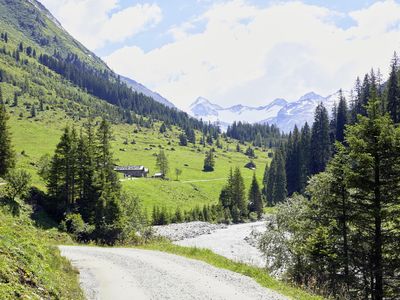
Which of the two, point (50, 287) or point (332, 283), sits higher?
point (50, 287)

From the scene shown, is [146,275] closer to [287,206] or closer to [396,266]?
[396,266]

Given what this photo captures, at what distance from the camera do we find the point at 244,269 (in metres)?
23.3

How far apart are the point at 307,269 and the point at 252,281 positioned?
10458mm

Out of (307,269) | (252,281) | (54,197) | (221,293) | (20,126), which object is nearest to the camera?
(221,293)

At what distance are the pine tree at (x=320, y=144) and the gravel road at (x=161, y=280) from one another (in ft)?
347

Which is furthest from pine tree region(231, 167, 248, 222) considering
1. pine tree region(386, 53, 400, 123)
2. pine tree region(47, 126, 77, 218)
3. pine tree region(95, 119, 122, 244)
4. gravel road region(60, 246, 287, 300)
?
gravel road region(60, 246, 287, 300)

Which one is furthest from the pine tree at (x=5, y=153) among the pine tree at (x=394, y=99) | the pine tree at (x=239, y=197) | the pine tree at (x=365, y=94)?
the pine tree at (x=365, y=94)

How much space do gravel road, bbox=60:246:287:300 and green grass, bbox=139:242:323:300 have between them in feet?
2.39

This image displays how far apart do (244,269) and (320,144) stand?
10999 centimetres

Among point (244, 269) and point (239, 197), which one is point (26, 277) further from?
point (239, 197)

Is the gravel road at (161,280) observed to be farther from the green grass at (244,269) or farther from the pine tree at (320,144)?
the pine tree at (320,144)

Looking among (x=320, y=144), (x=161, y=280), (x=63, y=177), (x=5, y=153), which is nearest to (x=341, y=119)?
(x=320, y=144)

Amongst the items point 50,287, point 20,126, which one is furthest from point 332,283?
point 20,126

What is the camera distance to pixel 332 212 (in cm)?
2981
